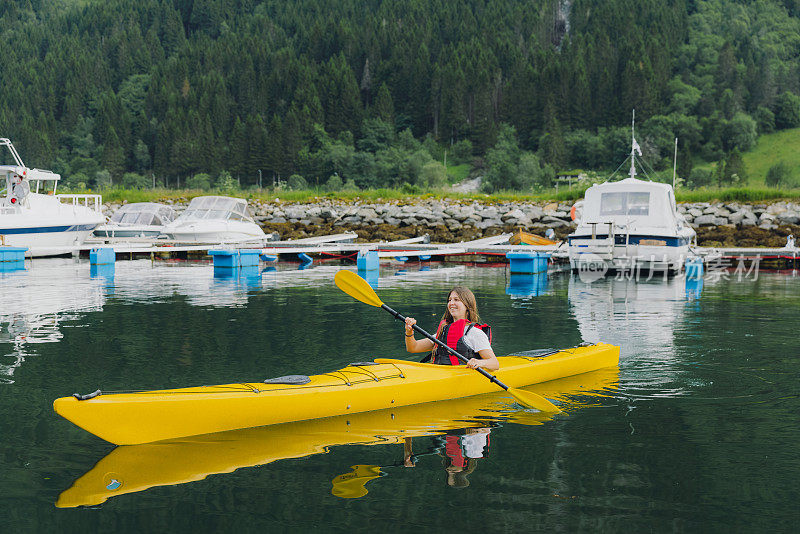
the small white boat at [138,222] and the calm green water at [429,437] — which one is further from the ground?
the small white boat at [138,222]

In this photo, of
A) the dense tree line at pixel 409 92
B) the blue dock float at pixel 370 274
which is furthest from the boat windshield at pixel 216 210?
the dense tree line at pixel 409 92

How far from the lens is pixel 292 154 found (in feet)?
289

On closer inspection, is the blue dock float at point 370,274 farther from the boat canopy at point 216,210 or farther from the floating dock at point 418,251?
the boat canopy at point 216,210

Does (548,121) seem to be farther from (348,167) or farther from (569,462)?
(569,462)

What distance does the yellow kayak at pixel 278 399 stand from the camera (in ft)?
20.8

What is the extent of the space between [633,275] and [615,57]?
274ft

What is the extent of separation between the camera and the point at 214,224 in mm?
27516

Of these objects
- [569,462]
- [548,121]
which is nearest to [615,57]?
[548,121]

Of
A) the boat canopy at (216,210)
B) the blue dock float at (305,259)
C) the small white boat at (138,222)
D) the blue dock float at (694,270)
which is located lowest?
the blue dock float at (305,259)

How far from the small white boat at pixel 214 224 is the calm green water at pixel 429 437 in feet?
35.7

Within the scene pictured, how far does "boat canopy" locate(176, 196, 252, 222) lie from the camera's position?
28.1m

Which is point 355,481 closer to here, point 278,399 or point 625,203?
point 278,399

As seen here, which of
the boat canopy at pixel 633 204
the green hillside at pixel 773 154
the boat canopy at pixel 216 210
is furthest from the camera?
the green hillside at pixel 773 154

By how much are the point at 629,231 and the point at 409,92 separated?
8543cm
